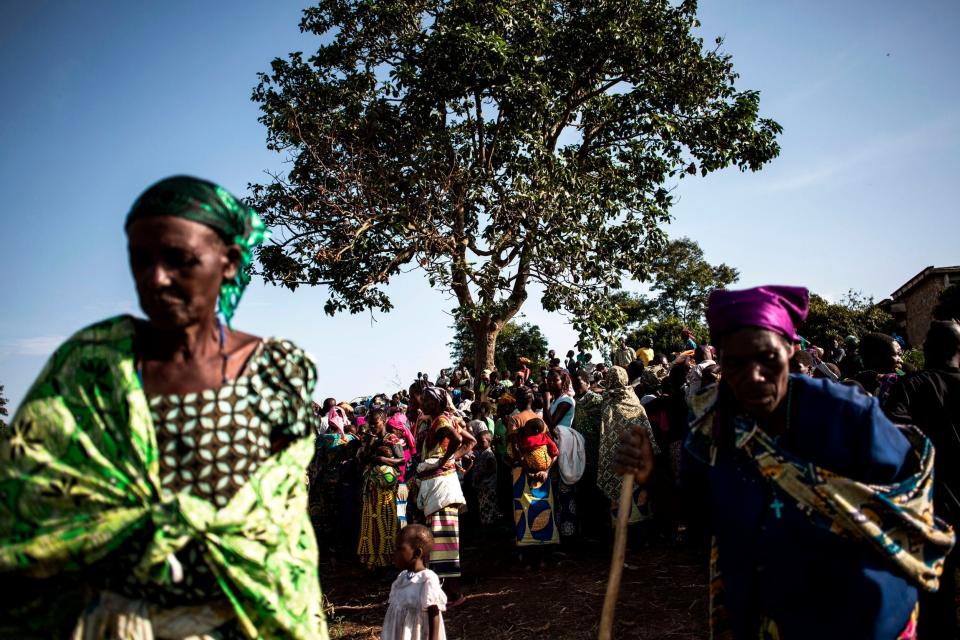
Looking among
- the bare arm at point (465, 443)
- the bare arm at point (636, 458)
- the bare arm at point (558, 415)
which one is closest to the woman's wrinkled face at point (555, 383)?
the bare arm at point (558, 415)

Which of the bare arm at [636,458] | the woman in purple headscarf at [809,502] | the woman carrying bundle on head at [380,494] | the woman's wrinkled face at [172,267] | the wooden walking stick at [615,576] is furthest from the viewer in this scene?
the woman carrying bundle on head at [380,494]

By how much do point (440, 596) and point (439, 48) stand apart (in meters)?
10.2

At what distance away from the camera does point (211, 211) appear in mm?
1785

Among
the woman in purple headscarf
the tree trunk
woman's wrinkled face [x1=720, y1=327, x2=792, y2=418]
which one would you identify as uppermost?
the tree trunk

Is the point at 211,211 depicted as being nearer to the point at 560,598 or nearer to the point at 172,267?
the point at 172,267

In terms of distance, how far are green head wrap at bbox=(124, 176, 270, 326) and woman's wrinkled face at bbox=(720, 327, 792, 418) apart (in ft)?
5.11

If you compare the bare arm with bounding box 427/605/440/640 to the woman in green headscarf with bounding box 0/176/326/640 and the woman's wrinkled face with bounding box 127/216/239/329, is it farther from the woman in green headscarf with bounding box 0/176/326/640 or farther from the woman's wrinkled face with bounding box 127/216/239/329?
the woman's wrinkled face with bounding box 127/216/239/329

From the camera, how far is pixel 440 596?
4.77 meters

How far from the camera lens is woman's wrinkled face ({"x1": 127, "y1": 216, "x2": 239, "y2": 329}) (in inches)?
67.5

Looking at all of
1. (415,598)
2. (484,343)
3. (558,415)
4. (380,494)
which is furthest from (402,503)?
(484,343)

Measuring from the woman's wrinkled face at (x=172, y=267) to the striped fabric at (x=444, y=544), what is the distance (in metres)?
5.46

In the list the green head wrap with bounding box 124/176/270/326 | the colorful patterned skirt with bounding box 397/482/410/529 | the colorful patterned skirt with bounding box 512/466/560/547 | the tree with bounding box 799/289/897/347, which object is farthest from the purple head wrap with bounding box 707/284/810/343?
the tree with bounding box 799/289/897/347

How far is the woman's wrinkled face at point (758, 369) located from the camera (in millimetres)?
2264

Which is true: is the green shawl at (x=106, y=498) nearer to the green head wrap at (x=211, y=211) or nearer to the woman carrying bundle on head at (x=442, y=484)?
the green head wrap at (x=211, y=211)
